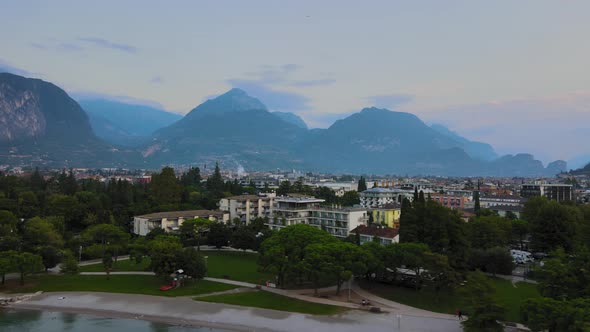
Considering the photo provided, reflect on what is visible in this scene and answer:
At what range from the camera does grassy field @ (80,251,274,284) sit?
38.3 m

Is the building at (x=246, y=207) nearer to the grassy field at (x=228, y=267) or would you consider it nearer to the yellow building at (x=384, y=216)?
the grassy field at (x=228, y=267)

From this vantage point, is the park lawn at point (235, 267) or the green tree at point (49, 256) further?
the green tree at point (49, 256)

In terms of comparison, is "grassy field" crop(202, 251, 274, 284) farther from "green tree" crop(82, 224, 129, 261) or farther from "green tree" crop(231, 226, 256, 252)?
"green tree" crop(82, 224, 129, 261)

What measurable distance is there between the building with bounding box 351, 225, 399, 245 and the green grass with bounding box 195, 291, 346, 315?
49.1 feet

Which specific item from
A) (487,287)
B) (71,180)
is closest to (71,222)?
(71,180)

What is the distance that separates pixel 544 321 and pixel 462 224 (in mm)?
17219

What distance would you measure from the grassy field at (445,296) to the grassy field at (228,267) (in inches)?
383

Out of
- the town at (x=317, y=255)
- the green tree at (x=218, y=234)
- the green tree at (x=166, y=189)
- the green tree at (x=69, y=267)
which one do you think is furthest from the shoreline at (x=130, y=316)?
the green tree at (x=166, y=189)

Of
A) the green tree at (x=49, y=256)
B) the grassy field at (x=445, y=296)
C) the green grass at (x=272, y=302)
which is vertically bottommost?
the green grass at (x=272, y=302)

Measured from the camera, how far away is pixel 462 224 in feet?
124

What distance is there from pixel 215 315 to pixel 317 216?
29130 millimetres

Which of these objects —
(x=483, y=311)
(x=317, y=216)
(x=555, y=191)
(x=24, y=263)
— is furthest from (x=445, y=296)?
(x=555, y=191)

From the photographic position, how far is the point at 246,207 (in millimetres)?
64062

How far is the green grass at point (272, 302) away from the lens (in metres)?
29.4
